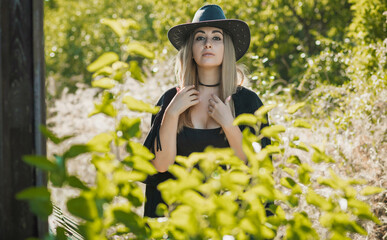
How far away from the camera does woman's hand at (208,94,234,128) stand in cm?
233

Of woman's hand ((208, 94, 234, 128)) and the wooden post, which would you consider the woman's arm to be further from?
the wooden post

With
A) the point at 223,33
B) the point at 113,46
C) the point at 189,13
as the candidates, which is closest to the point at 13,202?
the point at 223,33

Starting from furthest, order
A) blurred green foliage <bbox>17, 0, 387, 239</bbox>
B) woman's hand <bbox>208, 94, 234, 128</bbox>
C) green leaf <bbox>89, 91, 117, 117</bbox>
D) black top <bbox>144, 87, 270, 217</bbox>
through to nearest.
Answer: black top <bbox>144, 87, 270, 217</bbox>
woman's hand <bbox>208, 94, 234, 128</bbox>
green leaf <bbox>89, 91, 117, 117</bbox>
blurred green foliage <bbox>17, 0, 387, 239</bbox>

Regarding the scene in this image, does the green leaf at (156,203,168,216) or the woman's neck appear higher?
the woman's neck

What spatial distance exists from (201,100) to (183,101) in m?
0.17

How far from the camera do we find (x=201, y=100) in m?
2.54

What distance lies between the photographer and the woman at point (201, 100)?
2365 mm

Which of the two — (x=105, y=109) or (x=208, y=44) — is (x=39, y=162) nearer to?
(x=105, y=109)

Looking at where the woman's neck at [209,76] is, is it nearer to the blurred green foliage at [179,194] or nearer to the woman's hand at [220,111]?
the woman's hand at [220,111]

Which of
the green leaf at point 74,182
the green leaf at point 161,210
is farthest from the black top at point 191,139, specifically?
the green leaf at point 74,182

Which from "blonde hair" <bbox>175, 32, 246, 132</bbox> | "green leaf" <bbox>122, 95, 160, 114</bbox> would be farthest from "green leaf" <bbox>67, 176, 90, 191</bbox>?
"blonde hair" <bbox>175, 32, 246, 132</bbox>

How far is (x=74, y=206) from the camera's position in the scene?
0.97 meters

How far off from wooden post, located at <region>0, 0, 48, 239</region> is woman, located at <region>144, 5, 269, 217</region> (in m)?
1.07

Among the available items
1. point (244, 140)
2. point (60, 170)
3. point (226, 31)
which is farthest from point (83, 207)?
point (226, 31)
